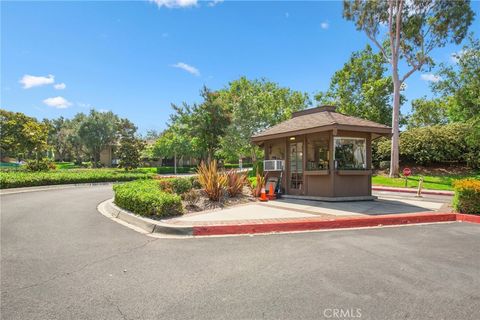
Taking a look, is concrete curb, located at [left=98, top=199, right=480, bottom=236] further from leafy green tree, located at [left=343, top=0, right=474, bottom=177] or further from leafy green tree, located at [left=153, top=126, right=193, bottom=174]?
leafy green tree, located at [left=153, top=126, right=193, bottom=174]

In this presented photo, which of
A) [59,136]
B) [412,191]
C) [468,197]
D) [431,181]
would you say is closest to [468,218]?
[468,197]

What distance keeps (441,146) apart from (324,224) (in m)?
19.5

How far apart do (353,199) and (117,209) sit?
27.4ft

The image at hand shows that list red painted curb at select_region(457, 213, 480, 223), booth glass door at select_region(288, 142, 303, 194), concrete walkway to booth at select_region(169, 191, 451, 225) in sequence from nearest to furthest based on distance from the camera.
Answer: concrete walkway to booth at select_region(169, 191, 451, 225) < red painted curb at select_region(457, 213, 480, 223) < booth glass door at select_region(288, 142, 303, 194)

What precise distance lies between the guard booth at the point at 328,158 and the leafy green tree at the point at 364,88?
19550mm

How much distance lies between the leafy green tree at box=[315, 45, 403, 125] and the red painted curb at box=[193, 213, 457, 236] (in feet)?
76.7

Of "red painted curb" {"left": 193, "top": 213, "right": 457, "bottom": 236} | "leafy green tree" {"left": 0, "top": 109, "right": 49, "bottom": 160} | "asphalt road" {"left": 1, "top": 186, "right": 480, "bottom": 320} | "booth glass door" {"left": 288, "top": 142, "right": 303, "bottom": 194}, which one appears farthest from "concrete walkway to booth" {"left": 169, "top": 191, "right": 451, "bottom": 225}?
"leafy green tree" {"left": 0, "top": 109, "right": 49, "bottom": 160}

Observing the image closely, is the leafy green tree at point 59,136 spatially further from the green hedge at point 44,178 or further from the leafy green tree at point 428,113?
the leafy green tree at point 428,113

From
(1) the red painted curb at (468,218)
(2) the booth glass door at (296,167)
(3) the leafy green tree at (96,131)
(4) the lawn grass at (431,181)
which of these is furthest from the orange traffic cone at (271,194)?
(3) the leafy green tree at (96,131)

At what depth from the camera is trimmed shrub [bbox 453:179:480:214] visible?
26.7 feet

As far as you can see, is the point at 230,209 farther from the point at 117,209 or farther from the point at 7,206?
the point at 7,206

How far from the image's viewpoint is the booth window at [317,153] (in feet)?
35.9

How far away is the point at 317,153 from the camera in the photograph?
11.2 meters

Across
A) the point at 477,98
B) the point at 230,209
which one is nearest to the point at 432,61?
the point at 477,98
